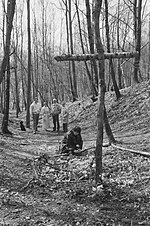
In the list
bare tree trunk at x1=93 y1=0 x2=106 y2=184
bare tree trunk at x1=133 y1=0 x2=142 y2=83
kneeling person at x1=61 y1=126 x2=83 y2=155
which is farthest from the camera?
bare tree trunk at x1=133 y1=0 x2=142 y2=83

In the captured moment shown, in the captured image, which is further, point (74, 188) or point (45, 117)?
point (45, 117)

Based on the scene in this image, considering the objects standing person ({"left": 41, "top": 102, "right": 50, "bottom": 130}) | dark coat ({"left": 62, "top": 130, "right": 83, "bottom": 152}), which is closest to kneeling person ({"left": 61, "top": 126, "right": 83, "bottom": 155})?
dark coat ({"left": 62, "top": 130, "right": 83, "bottom": 152})

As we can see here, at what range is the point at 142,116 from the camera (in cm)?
1278

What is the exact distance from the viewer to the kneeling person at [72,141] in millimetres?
9234

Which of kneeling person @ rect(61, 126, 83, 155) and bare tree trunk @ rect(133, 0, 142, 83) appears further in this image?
bare tree trunk @ rect(133, 0, 142, 83)

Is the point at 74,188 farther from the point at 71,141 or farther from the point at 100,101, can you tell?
the point at 71,141

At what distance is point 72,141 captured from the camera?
9.31m

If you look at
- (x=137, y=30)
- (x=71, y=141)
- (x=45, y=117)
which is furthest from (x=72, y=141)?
(x=137, y=30)

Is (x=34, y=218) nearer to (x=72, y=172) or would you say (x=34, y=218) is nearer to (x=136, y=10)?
(x=72, y=172)

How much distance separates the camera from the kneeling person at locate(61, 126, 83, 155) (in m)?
9.23

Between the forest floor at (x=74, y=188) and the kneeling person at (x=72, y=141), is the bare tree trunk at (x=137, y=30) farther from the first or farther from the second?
the kneeling person at (x=72, y=141)

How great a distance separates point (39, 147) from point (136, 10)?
10.8m

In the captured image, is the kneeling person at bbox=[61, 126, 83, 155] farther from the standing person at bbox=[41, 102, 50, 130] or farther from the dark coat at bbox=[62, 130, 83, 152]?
the standing person at bbox=[41, 102, 50, 130]

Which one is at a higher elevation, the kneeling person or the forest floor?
the kneeling person
